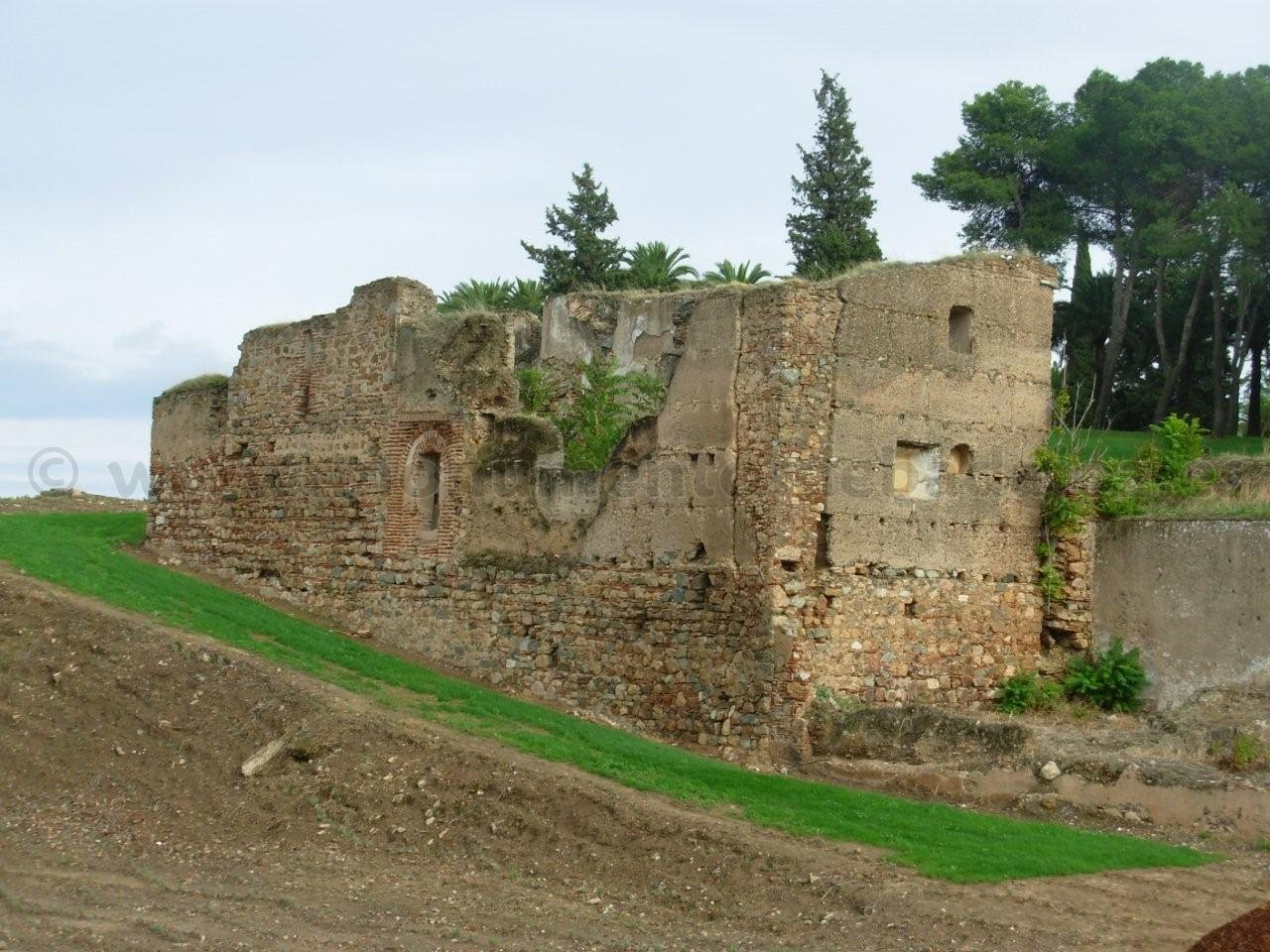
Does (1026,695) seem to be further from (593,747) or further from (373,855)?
(373,855)

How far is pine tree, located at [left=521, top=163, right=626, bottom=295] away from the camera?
125 feet

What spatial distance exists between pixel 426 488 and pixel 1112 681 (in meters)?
8.92

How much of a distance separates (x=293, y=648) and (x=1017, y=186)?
25.5 m

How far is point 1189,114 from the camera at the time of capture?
113 feet

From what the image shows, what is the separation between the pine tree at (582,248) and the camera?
38.2 meters

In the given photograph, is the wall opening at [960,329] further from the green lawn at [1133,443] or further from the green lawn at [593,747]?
the green lawn at [1133,443]

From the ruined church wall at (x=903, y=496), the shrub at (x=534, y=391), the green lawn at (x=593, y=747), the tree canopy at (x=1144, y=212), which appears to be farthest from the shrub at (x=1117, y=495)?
the tree canopy at (x=1144, y=212)

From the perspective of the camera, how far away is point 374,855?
13789mm

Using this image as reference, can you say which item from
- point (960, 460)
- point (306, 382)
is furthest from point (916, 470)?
point (306, 382)

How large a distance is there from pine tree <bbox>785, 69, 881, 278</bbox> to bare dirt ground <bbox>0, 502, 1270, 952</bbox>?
2242cm

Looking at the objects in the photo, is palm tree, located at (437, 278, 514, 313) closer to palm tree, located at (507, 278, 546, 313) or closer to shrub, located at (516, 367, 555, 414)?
palm tree, located at (507, 278, 546, 313)

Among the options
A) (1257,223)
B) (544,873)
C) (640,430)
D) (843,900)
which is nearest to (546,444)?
(640,430)

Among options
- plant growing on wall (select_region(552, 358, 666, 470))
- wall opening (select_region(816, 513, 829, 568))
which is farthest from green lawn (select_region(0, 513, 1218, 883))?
plant growing on wall (select_region(552, 358, 666, 470))

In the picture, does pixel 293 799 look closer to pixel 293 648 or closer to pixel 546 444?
pixel 293 648
